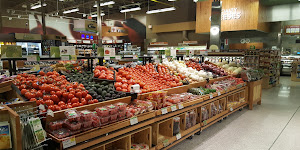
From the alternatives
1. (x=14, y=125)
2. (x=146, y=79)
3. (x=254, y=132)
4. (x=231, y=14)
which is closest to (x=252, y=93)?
(x=254, y=132)

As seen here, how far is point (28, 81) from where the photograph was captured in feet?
8.77

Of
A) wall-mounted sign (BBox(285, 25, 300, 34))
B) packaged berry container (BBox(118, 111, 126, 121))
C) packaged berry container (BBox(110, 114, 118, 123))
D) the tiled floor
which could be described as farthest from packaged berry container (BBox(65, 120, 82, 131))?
wall-mounted sign (BBox(285, 25, 300, 34))

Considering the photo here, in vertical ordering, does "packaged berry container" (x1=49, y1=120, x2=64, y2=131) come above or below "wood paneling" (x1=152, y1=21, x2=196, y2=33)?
below

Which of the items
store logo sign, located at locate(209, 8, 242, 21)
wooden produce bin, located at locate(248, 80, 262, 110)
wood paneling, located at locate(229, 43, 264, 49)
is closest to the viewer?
wooden produce bin, located at locate(248, 80, 262, 110)

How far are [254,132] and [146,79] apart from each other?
2378 mm

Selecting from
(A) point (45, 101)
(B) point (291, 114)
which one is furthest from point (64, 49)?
(B) point (291, 114)

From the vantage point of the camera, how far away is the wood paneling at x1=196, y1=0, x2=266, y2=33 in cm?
1101

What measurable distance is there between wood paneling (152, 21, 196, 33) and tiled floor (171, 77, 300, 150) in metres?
9.46

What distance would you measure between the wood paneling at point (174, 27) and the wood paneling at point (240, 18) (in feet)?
4.22

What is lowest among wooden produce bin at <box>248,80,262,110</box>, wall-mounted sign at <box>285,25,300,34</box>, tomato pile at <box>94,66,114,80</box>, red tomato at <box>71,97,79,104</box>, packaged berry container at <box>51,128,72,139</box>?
wooden produce bin at <box>248,80,262,110</box>

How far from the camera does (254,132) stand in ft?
13.1

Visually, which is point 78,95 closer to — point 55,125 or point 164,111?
point 55,125

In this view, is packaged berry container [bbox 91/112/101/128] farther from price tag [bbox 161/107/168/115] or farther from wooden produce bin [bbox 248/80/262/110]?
wooden produce bin [bbox 248/80/262/110]

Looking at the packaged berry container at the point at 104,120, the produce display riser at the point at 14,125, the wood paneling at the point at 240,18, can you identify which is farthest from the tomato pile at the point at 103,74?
the wood paneling at the point at 240,18
